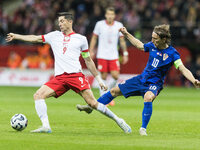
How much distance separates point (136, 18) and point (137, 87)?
1737 centimetres

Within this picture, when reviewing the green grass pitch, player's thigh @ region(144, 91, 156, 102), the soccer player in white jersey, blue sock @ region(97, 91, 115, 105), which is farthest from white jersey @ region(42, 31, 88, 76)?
player's thigh @ region(144, 91, 156, 102)

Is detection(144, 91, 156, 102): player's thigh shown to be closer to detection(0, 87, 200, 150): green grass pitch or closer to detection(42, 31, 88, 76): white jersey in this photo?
detection(0, 87, 200, 150): green grass pitch

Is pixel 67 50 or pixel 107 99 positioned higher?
pixel 67 50

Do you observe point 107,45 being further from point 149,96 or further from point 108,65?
point 149,96

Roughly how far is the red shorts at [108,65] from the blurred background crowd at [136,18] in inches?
376

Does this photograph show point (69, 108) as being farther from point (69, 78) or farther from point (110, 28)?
point (69, 78)

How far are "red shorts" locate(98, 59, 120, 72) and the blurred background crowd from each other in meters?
9.56

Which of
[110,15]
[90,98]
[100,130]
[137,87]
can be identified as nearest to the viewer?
[90,98]

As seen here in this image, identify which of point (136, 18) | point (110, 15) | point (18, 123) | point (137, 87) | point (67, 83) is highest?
point (110, 15)

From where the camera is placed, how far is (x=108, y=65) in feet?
55.0

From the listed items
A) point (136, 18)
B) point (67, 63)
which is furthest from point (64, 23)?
point (136, 18)

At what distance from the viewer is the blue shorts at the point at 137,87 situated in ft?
32.5

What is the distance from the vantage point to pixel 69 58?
993 centimetres

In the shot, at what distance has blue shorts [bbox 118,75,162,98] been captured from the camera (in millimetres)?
9898
